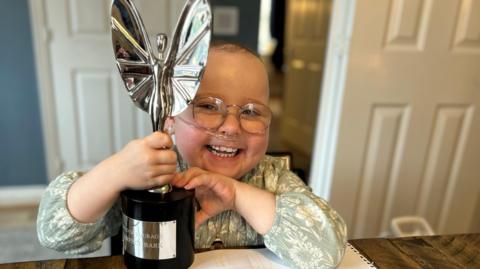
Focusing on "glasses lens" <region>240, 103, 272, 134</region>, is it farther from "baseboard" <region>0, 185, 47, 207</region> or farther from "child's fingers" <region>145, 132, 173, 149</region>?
"baseboard" <region>0, 185, 47, 207</region>

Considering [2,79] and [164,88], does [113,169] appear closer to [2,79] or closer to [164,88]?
[164,88]

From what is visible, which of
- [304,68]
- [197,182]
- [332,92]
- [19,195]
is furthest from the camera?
[304,68]

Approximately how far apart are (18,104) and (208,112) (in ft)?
6.61

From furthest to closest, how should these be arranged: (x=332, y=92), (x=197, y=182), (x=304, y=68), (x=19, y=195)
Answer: (x=304, y=68) → (x=19, y=195) → (x=332, y=92) → (x=197, y=182)

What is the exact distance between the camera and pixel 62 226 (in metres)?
0.57

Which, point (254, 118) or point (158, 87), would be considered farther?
point (254, 118)

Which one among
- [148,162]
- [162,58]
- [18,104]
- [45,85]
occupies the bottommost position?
[18,104]

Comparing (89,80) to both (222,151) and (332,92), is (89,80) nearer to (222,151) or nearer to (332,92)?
(332,92)

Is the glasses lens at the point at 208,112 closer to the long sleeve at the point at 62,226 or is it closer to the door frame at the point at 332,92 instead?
the long sleeve at the point at 62,226

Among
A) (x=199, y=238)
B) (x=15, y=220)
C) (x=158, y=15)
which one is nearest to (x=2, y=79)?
(x=15, y=220)

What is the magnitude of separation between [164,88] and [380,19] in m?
1.19

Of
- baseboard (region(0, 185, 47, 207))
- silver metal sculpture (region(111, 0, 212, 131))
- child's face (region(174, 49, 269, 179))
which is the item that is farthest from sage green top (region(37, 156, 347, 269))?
baseboard (region(0, 185, 47, 207))

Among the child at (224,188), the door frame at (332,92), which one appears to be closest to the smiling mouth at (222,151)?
the child at (224,188)

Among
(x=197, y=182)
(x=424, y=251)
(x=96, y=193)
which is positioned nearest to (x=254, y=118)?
(x=197, y=182)
